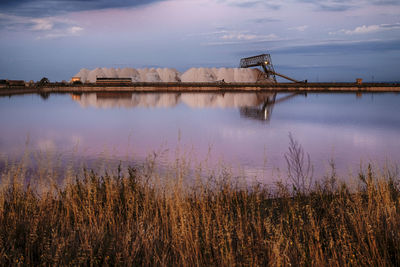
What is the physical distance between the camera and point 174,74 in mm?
150250

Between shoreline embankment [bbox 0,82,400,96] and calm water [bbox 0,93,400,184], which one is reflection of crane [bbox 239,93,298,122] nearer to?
calm water [bbox 0,93,400,184]

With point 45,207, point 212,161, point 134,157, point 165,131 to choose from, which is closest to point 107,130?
point 165,131

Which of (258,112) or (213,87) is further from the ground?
(213,87)

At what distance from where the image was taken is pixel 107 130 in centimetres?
2186

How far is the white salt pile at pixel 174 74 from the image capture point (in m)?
128

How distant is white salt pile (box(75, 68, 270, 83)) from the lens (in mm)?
128250

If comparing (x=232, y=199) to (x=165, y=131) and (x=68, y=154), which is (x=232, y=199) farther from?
(x=165, y=131)

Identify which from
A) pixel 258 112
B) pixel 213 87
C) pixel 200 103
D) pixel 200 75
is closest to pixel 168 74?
pixel 200 75

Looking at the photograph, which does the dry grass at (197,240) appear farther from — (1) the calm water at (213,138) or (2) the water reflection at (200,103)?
(2) the water reflection at (200,103)

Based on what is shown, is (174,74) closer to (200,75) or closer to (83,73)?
(200,75)

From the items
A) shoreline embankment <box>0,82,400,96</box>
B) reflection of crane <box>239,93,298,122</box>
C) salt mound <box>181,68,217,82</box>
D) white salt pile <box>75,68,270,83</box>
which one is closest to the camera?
reflection of crane <box>239,93,298,122</box>

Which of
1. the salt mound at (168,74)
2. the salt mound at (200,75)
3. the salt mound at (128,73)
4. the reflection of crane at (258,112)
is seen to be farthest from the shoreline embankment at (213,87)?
the salt mound at (128,73)

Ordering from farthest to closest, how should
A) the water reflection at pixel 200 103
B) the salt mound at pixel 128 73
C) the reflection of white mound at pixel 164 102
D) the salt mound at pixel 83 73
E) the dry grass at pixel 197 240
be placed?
the salt mound at pixel 83 73
the salt mound at pixel 128 73
the reflection of white mound at pixel 164 102
the water reflection at pixel 200 103
the dry grass at pixel 197 240

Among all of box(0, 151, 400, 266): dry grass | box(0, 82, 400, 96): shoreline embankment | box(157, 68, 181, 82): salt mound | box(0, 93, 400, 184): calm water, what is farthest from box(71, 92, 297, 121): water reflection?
box(157, 68, 181, 82): salt mound
